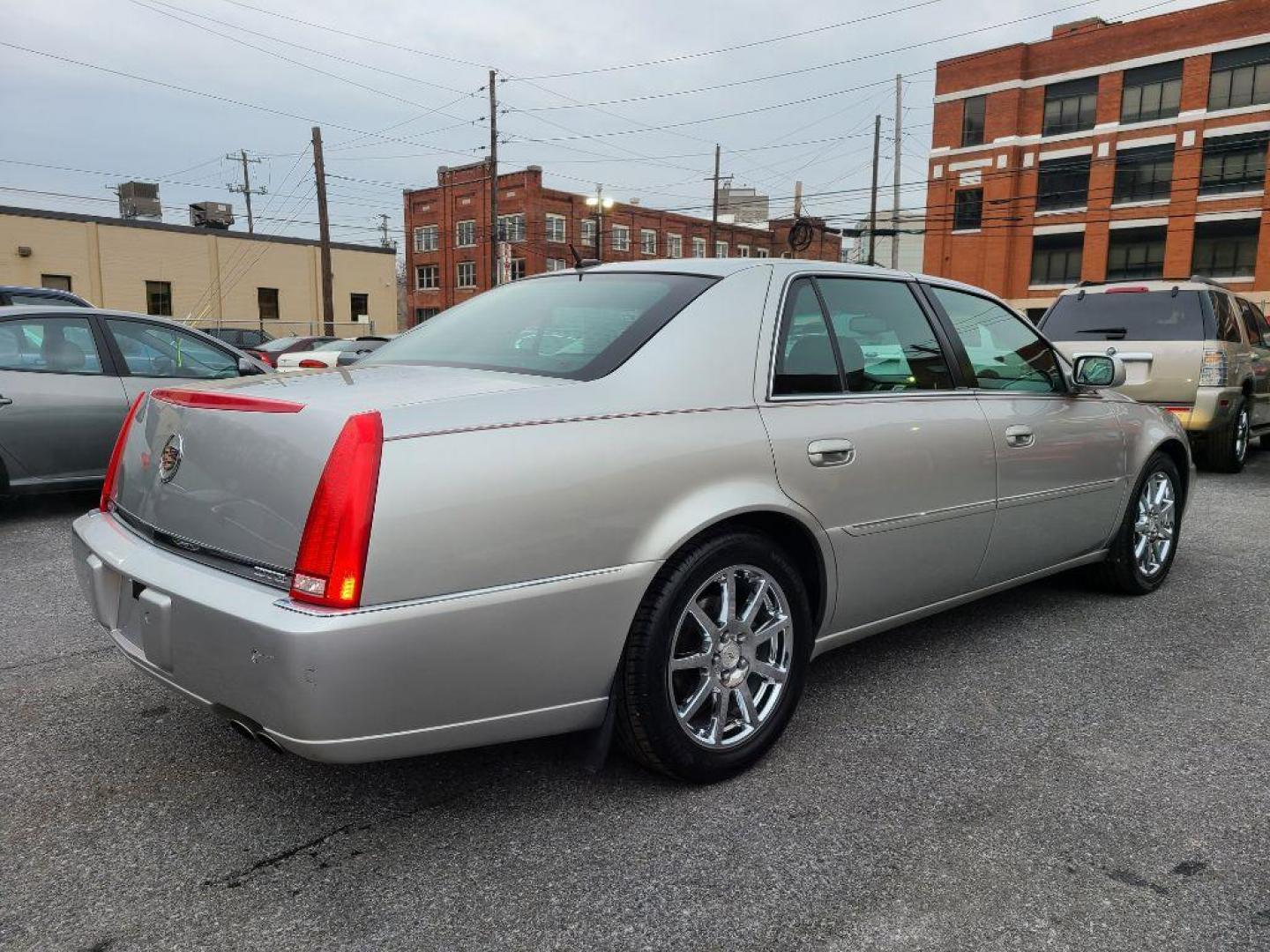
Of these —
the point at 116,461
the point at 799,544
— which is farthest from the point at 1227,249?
the point at 116,461

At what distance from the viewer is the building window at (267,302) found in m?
37.5

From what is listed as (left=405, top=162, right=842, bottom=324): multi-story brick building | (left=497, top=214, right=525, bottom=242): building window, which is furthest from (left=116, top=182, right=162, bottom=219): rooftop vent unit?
(left=497, top=214, right=525, bottom=242): building window

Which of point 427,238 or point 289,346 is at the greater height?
point 427,238

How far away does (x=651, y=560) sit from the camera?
239 cm

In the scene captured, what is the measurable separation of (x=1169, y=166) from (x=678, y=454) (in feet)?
138

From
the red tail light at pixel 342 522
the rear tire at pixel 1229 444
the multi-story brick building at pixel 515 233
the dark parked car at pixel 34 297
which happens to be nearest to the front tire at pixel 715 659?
the red tail light at pixel 342 522

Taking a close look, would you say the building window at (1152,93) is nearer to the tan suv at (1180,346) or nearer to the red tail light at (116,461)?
the tan suv at (1180,346)

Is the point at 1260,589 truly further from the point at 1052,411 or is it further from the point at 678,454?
the point at 678,454

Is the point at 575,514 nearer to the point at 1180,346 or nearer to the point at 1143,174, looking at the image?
the point at 1180,346

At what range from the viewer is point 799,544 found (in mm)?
2900

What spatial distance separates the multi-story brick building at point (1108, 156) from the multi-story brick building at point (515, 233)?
9.75 meters

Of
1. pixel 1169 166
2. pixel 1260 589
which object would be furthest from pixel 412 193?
pixel 1260 589

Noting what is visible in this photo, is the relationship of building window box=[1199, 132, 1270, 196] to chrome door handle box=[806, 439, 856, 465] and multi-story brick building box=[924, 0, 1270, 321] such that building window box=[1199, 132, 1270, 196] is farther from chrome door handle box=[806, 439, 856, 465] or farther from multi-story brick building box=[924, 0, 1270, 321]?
chrome door handle box=[806, 439, 856, 465]

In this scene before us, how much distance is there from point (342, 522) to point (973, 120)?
45.7 meters
